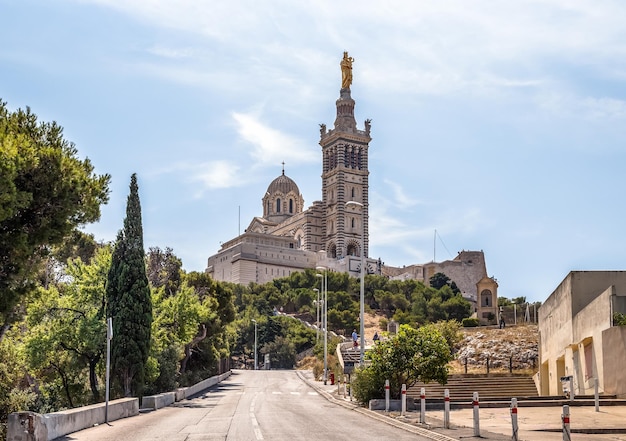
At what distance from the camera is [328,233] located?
161750mm

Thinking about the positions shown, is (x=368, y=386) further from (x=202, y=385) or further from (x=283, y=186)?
(x=283, y=186)

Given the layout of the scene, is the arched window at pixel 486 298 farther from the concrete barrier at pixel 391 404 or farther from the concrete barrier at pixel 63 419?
the concrete barrier at pixel 391 404

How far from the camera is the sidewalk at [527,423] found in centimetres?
1789

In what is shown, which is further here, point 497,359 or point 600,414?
point 497,359

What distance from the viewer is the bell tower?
15950cm

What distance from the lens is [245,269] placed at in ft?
477

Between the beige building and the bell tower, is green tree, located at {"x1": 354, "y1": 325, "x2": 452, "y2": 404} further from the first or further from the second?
the bell tower

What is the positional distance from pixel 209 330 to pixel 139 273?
21.5m

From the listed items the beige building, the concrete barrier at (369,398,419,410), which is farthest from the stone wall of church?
the concrete barrier at (369,398,419,410)

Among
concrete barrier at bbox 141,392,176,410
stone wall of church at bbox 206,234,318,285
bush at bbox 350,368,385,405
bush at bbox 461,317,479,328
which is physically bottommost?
concrete barrier at bbox 141,392,176,410

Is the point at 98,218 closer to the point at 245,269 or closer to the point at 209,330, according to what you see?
the point at 209,330

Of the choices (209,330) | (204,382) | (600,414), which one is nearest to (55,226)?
(600,414)

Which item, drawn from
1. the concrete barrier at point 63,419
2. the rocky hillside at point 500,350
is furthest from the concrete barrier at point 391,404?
the rocky hillside at point 500,350

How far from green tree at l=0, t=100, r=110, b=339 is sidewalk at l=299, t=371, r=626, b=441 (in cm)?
1017
